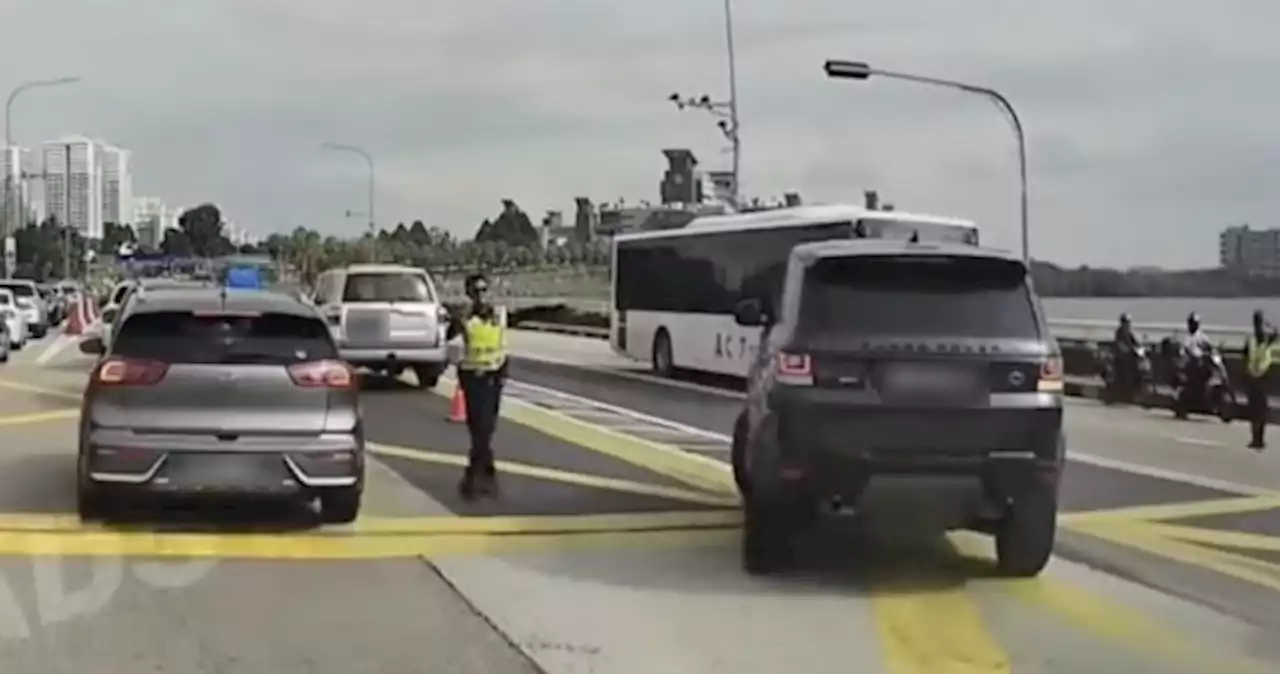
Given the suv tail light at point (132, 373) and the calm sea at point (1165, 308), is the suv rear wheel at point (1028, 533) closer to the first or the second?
the suv tail light at point (132, 373)

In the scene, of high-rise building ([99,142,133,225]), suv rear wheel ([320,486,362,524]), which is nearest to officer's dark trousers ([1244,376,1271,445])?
suv rear wheel ([320,486,362,524])

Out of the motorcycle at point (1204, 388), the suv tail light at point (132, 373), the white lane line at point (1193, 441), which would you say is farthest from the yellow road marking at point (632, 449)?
the motorcycle at point (1204, 388)

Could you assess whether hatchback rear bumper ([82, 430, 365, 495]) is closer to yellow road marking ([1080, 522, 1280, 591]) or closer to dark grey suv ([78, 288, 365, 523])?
dark grey suv ([78, 288, 365, 523])

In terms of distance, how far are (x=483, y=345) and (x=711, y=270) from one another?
17.0 meters

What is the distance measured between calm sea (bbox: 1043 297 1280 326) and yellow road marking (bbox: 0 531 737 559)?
13.9 meters

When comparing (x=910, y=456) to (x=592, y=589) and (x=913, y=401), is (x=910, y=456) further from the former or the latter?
(x=592, y=589)

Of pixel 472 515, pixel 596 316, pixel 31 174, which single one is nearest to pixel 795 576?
pixel 472 515

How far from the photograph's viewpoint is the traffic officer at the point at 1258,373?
20875 mm

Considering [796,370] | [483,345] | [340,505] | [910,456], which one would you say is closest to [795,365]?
[796,370]

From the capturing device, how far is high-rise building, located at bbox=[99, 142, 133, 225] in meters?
157

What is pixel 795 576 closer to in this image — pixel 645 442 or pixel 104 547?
pixel 104 547

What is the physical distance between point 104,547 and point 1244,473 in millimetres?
11355

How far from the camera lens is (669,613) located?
30.8 feet

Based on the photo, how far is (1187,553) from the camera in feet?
38.5
